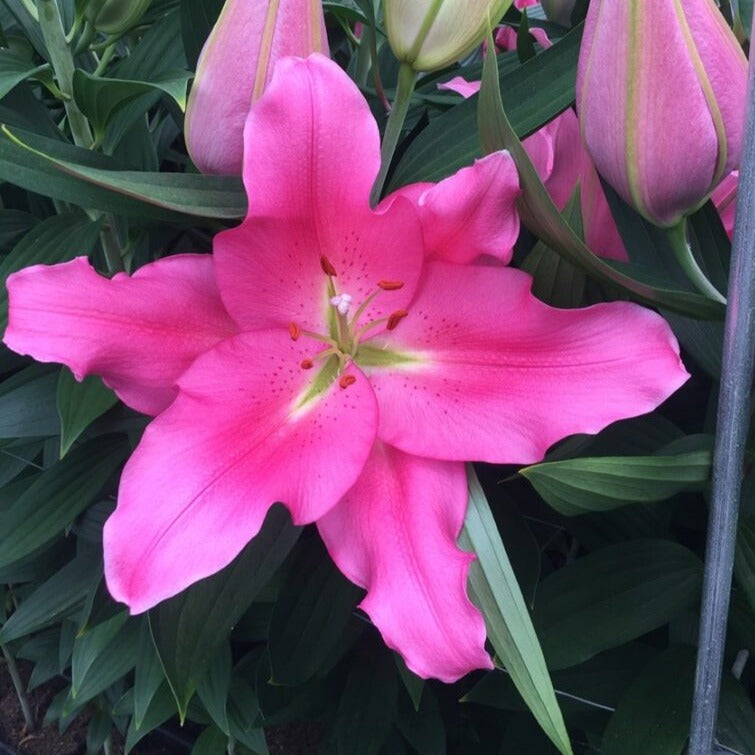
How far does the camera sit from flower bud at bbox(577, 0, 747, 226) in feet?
1.08

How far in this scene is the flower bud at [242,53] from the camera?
1.22 ft

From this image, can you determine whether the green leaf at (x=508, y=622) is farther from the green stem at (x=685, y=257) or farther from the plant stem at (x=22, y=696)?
the plant stem at (x=22, y=696)

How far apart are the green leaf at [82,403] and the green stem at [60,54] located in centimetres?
16

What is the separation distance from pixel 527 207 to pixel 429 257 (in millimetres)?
51

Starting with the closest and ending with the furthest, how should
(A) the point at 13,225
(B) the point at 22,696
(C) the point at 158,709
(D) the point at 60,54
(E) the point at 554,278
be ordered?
(E) the point at 554,278
(D) the point at 60,54
(A) the point at 13,225
(C) the point at 158,709
(B) the point at 22,696

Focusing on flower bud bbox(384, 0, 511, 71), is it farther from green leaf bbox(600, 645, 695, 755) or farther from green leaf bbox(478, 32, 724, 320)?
green leaf bbox(600, 645, 695, 755)

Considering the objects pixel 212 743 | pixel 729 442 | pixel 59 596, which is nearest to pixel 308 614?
pixel 729 442

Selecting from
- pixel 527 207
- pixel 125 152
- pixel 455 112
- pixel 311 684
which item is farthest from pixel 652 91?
pixel 311 684

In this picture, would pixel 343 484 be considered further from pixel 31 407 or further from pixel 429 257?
pixel 31 407

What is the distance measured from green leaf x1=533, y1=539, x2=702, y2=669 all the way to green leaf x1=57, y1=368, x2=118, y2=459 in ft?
1.00

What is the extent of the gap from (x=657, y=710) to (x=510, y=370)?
31cm

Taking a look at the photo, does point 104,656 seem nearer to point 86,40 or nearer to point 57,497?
point 57,497

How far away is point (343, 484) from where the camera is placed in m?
0.38

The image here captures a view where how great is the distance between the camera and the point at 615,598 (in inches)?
22.0
